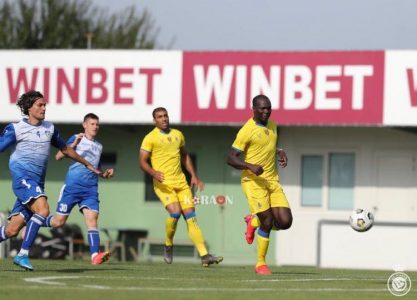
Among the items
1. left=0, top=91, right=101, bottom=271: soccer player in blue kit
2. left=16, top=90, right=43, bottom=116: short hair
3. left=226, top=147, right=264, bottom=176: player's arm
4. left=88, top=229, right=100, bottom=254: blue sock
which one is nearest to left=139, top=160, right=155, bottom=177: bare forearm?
left=88, top=229, right=100, bottom=254: blue sock

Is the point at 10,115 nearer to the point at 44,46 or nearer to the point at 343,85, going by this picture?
the point at 343,85

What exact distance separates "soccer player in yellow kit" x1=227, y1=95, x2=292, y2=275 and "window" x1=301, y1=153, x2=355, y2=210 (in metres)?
12.6

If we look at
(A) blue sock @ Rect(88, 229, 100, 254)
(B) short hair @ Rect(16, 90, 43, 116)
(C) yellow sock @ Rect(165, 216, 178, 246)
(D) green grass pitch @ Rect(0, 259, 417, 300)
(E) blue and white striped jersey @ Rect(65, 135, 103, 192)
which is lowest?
(D) green grass pitch @ Rect(0, 259, 417, 300)

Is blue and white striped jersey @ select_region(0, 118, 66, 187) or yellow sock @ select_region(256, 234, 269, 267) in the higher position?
blue and white striped jersey @ select_region(0, 118, 66, 187)

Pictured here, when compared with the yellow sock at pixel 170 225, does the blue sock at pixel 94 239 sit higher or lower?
lower

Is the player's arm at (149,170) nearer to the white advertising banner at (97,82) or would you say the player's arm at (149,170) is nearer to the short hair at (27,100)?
the short hair at (27,100)

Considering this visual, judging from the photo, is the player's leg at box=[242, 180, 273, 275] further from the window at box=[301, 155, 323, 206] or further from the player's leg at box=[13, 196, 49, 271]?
the window at box=[301, 155, 323, 206]

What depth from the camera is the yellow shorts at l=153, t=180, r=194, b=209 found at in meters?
18.6

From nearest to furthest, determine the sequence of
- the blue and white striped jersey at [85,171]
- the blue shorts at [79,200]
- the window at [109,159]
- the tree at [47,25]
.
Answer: the blue shorts at [79,200]
the blue and white striped jersey at [85,171]
the window at [109,159]
the tree at [47,25]

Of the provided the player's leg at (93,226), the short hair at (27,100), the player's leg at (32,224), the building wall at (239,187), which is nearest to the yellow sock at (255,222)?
the player's leg at (93,226)

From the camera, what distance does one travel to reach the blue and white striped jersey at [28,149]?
14648mm

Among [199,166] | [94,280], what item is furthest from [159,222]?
[94,280]

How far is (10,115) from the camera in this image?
28656 millimetres

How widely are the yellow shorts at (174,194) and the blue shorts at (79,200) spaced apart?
928 mm
